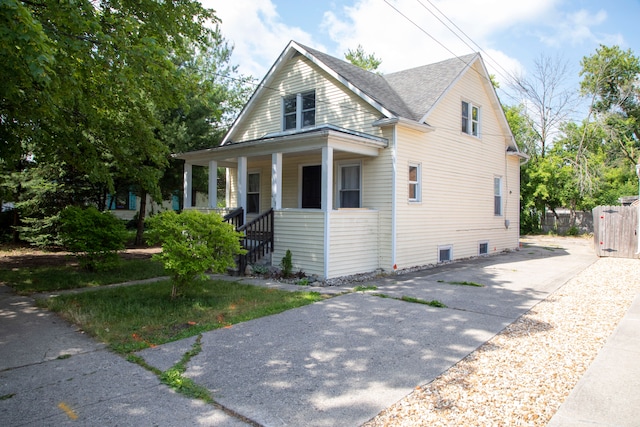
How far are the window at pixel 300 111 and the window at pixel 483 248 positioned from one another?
7.88 meters

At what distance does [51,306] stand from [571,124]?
119ft

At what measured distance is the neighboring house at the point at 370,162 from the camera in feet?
33.5

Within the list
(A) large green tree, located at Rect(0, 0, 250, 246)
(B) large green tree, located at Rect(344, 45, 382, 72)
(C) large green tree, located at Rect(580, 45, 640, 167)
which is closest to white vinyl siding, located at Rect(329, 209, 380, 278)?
(A) large green tree, located at Rect(0, 0, 250, 246)

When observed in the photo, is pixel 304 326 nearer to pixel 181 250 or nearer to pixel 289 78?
pixel 181 250

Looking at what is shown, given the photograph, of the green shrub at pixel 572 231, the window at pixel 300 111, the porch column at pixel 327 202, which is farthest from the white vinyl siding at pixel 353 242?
the green shrub at pixel 572 231

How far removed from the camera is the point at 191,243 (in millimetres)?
6883

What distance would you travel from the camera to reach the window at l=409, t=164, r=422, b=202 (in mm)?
11875

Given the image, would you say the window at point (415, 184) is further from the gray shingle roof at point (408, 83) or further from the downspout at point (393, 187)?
the gray shingle roof at point (408, 83)

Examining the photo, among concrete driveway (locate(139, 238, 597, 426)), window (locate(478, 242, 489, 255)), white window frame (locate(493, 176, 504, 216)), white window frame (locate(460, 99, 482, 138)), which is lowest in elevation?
concrete driveway (locate(139, 238, 597, 426))

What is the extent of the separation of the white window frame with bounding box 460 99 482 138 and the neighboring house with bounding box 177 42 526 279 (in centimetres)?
5

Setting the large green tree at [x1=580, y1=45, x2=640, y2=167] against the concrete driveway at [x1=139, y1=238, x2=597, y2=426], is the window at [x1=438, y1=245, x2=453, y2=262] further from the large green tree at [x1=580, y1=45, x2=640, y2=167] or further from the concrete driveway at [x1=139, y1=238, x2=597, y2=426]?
the large green tree at [x1=580, y1=45, x2=640, y2=167]

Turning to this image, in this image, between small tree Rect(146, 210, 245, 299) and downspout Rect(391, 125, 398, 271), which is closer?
small tree Rect(146, 210, 245, 299)

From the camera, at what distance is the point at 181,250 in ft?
21.5

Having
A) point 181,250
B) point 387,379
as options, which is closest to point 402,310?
point 387,379
